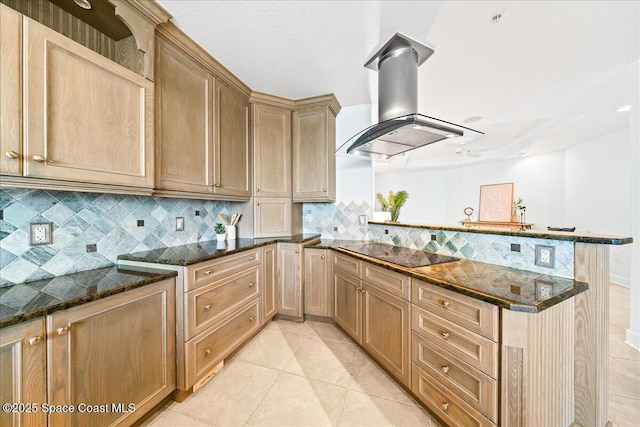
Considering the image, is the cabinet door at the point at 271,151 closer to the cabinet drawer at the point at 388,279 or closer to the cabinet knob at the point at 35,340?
the cabinet drawer at the point at 388,279

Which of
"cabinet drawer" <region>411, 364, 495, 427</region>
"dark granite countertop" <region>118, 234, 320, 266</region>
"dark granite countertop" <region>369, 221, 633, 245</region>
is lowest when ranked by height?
"cabinet drawer" <region>411, 364, 495, 427</region>

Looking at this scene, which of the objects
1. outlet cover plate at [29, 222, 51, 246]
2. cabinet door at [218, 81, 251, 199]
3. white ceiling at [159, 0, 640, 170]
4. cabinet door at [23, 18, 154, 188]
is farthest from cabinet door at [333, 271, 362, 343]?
outlet cover plate at [29, 222, 51, 246]

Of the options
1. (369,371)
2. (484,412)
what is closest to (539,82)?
(484,412)

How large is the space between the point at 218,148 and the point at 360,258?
1.61 meters

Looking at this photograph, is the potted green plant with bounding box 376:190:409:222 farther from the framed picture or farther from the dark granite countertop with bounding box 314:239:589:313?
the framed picture

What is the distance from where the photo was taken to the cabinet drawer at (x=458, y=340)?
1031 millimetres

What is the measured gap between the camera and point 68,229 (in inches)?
55.0

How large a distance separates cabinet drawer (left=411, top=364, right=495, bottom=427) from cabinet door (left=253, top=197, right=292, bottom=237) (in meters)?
1.84

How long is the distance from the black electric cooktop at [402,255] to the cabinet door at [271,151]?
1081mm

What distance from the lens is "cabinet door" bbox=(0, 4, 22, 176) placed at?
3.06 ft

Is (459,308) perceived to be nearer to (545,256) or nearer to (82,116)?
(545,256)

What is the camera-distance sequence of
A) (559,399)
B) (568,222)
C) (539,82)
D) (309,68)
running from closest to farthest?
1. (559,399)
2. (309,68)
3. (539,82)
4. (568,222)

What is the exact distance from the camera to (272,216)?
8.84 feet

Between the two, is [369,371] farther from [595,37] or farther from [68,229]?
[595,37]
